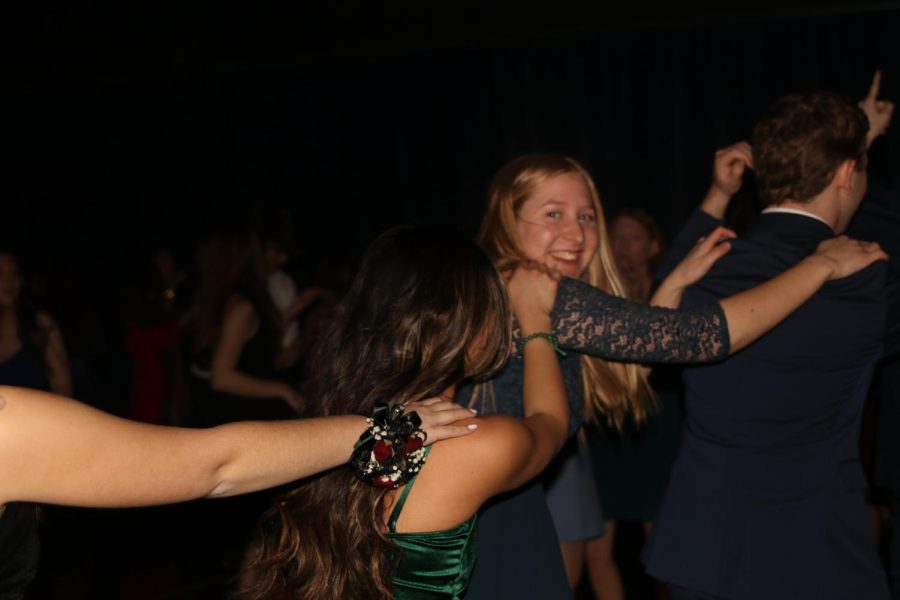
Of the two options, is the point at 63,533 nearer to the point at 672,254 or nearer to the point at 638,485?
the point at 638,485

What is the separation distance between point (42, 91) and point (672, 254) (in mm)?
7131

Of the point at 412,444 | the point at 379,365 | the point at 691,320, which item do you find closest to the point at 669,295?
the point at 691,320

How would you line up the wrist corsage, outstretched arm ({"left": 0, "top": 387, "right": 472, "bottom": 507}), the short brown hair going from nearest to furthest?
outstretched arm ({"left": 0, "top": 387, "right": 472, "bottom": 507}), the wrist corsage, the short brown hair

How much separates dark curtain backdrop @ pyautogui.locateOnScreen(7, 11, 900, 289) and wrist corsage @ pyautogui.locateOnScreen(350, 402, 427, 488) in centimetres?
469

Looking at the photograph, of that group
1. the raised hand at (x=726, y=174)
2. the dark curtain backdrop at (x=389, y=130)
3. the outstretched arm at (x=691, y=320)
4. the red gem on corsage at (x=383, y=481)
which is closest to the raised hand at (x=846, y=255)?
the outstretched arm at (x=691, y=320)

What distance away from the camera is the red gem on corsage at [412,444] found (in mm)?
1428

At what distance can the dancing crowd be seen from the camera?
47.1 inches

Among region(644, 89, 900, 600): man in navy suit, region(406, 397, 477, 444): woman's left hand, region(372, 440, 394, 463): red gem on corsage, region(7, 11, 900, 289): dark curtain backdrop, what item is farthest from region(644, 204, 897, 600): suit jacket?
region(7, 11, 900, 289): dark curtain backdrop

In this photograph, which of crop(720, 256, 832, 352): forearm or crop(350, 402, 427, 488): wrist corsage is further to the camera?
crop(720, 256, 832, 352): forearm

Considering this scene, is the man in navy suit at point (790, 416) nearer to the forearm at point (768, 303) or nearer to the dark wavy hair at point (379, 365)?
the forearm at point (768, 303)

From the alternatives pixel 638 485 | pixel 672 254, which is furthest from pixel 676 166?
A: pixel 672 254

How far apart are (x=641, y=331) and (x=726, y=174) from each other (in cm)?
68

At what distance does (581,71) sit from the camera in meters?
6.41

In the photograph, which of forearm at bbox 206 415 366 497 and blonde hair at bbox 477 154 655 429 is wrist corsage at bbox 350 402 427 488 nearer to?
forearm at bbox 206 415 366 497
